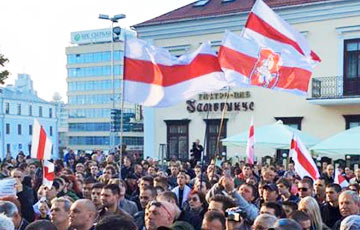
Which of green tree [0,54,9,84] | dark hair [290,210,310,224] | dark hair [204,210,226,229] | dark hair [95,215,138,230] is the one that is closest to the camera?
dark hair [95,215,138,230]

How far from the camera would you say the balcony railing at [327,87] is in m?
24.8

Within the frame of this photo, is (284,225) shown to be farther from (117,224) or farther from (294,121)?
(294,121)

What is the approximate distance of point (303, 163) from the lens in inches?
425

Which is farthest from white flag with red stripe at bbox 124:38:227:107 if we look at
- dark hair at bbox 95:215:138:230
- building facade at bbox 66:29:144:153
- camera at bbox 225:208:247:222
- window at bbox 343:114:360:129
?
building facade at bbox 66:29:144:153

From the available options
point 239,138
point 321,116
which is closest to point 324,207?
point 239,138

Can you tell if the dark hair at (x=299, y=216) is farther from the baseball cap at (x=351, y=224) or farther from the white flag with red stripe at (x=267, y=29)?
the white flag with red stripe at (x=267, y=29)

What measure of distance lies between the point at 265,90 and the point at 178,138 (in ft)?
17.3

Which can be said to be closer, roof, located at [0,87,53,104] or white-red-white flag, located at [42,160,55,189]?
white-red-white flag, located at [42,160,55,189]

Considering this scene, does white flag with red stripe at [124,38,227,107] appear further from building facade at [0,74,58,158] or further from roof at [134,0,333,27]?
building facade at [0,74,58,158]

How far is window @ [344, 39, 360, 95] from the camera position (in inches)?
970

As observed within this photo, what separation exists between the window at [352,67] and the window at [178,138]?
8.23 meters

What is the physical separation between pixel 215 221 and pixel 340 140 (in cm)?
1172

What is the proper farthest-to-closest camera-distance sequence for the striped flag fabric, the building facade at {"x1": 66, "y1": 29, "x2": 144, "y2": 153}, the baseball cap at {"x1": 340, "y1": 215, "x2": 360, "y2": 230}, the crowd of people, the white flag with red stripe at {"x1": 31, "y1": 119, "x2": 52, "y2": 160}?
1. the building facade at {"x1": 66, "y1": 29, "x2": 144, "y2": 153}
2. the white flag with red stripe at {"x1": 31, "y1": 119, "x2": 52, "y2": 160}
3. the striped flag fabric
4. the crowd of people
5. the baseball cap at {"x1": 340, "y1": 215, "x2": 360, "y2": 230}

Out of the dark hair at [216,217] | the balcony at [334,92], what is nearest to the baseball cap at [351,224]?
the dark hair at [216,217]
